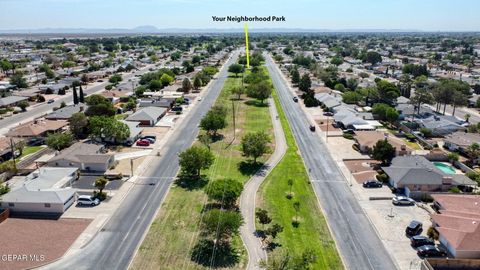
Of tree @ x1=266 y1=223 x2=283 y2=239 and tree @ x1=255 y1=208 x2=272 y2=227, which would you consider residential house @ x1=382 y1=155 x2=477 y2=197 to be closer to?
tree @ x1=255 y1=208 x2=272 y2=227

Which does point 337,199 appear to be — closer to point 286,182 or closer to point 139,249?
point 286,182

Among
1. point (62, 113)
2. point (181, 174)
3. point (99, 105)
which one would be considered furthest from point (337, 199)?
point (62, 113)

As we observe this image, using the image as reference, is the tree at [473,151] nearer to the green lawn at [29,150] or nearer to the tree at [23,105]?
the green lawn at [29,150]

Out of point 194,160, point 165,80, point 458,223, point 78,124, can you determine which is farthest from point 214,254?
point 165,80

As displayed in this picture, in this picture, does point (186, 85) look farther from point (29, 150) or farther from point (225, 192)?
point (225, 192)

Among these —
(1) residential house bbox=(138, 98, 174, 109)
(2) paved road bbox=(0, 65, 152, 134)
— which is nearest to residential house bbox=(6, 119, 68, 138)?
(2) paved road bbox=(0, 65, 152, 134)

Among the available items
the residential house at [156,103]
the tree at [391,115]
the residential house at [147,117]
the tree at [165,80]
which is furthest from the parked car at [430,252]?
the tree at [165,80]
